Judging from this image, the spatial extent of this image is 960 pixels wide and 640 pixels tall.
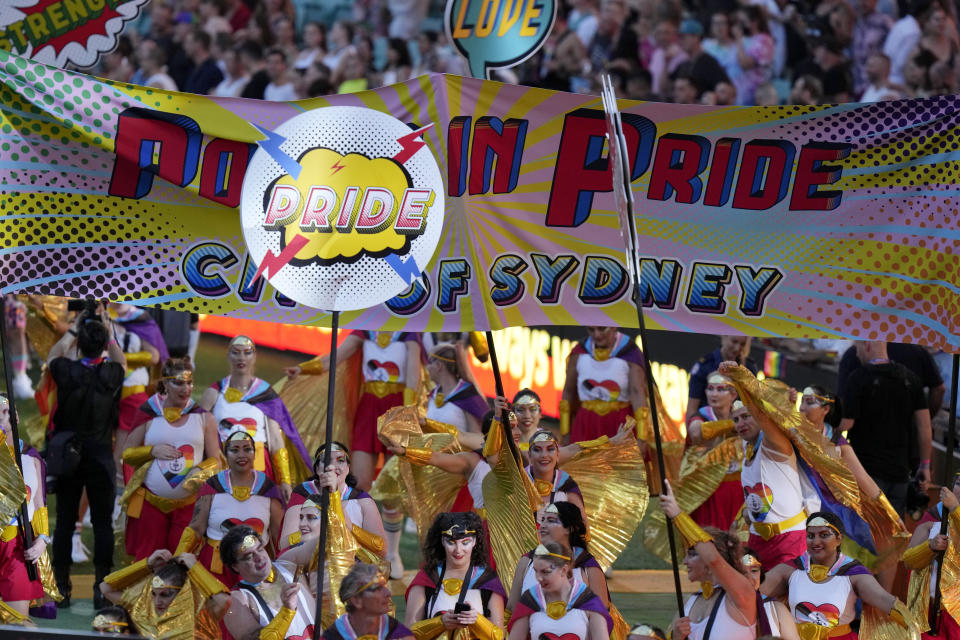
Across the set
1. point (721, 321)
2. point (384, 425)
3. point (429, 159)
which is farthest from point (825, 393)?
point (429, 159)

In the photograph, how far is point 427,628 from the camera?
26.6ft

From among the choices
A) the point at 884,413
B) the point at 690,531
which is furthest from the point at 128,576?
the point at 884,413

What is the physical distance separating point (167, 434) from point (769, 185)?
163 inches

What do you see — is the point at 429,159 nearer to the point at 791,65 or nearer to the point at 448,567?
the point at 448,567

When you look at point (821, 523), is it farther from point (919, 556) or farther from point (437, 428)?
point (437, 428)

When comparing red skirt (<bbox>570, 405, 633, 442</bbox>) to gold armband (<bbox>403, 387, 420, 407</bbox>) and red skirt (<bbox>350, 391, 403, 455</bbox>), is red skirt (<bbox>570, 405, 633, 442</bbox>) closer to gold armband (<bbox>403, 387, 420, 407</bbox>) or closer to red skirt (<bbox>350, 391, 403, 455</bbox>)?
gold armband (<bbox>403, 387, 420, 407</bbox>)

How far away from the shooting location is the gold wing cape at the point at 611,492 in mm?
10141

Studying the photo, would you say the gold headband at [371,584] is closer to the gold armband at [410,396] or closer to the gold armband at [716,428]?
the gold armband at [716,428]

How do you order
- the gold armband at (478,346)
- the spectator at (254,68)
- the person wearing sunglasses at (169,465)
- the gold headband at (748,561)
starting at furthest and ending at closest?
the spectator at (254,68)
the gold armband at (478,346)
the person wearing sunglasses at (169,465)
the gold headband at (748,561)

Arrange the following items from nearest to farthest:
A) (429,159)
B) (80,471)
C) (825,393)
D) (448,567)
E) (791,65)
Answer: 1. (429,159)
2. (448,567)
3. (825,393)
4. (80,471)
5. (791,65)

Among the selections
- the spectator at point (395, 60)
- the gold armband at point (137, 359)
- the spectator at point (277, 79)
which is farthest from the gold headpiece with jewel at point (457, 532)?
the spectator at point (277, 79)

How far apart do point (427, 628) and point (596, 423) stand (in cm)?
406

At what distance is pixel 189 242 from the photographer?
8.54m

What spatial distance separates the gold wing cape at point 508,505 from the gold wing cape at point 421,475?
851 mm
